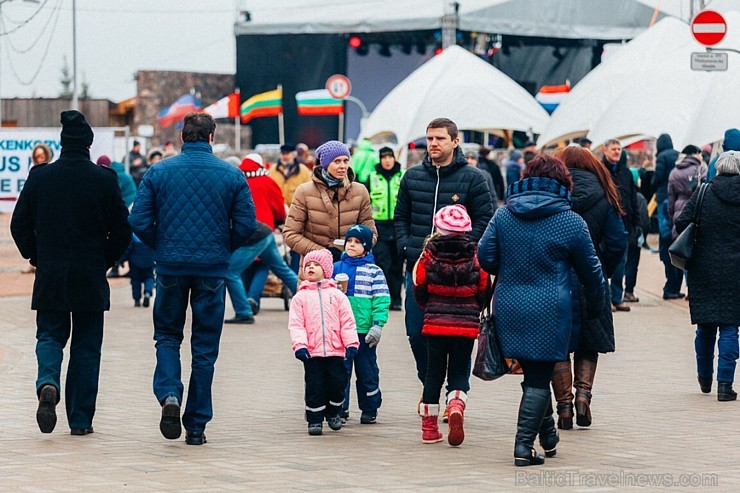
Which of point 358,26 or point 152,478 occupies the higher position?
point 358,26

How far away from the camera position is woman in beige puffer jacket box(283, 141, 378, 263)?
31.3ft

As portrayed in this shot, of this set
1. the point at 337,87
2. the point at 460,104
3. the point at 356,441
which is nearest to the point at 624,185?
the point at 356,441

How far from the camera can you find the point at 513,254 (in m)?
7.61

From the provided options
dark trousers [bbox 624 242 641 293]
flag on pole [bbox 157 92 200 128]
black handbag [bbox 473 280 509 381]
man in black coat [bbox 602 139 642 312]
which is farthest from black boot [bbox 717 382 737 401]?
flag on pole [bbox 157 92 200 128]

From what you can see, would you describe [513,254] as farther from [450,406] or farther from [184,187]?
[184,187]

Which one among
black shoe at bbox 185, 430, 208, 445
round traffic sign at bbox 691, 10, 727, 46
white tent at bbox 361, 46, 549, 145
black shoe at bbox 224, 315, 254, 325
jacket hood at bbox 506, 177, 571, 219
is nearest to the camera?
jacket hood at bbox 506, 177, 571, 219

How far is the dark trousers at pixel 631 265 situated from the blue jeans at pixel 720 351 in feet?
24.2

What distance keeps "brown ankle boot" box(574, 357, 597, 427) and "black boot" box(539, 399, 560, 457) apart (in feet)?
3.38

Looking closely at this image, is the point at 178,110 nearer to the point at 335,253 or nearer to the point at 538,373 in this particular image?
the point at 335,253

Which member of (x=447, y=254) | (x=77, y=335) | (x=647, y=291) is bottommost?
(x=647, y=291)

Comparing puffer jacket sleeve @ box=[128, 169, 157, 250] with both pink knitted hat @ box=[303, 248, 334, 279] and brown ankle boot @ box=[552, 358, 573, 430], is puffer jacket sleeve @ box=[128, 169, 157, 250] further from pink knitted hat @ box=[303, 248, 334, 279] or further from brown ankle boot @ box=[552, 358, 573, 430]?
brown ankle boot @ box=[552, 358, 573, 430]

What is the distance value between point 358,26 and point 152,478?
3535 centimetres

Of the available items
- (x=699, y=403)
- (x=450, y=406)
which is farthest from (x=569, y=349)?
(x=699, y=403)

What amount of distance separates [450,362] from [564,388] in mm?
766
